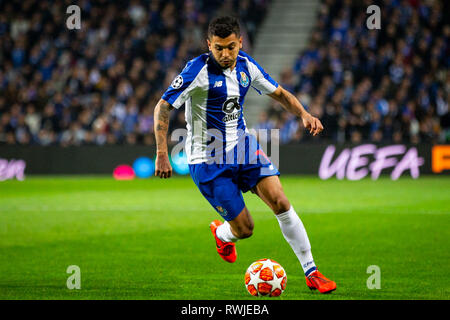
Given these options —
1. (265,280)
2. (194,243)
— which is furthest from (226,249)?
(194,243)

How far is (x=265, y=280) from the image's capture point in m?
5.95

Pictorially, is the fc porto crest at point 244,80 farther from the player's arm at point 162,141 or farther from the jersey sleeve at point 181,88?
the player's arm at point 162,141

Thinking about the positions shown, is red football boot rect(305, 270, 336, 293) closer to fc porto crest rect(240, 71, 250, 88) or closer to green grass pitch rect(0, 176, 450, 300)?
green grass pitch rect(0, 176, 450, 300)

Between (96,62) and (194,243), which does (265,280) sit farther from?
(96,62)

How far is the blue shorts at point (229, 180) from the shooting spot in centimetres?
630

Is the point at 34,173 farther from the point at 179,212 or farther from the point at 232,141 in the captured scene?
the point at 232,141

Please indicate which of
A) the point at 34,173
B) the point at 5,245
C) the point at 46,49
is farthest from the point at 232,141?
the point at 46,49

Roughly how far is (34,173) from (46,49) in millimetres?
5206

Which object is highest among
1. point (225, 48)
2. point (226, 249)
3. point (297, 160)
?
point (225, 48)

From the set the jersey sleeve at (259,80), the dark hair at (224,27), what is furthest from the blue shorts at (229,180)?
the dark hair at (224,27)

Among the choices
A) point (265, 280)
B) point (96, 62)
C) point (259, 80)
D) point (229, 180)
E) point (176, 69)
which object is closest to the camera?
point (265, 280)

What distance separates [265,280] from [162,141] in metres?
1.43

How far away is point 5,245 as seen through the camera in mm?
9086

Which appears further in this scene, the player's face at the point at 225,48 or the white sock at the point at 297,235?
the white sock at the point at 297,235
